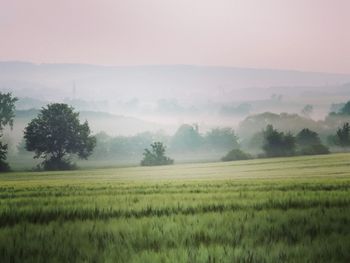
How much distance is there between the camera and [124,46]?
11523 millimetres

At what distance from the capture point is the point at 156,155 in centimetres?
1207

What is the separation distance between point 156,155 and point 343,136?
5.00 meters

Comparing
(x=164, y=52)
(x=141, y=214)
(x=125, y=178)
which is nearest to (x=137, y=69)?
(x=164, y=52)

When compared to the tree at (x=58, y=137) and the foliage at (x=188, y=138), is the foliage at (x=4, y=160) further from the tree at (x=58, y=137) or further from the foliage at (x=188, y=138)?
the foliage at (x=188, y=138)

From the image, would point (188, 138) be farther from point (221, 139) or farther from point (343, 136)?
point (343, 136)

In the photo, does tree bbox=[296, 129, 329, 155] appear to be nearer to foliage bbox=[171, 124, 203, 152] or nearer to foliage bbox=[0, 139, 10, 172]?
foliage bbox=[171, 124, 203, 152]

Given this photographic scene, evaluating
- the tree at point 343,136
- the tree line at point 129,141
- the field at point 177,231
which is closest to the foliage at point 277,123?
the tree line at point 129,141

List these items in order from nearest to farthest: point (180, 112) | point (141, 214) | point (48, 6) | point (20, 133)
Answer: point (141, 214) → point (48, 6) → point (20, 133) → point (180, 112)

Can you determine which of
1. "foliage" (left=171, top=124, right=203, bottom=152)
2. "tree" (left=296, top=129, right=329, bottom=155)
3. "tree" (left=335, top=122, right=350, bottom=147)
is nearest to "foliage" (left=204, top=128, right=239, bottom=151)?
"foliage" (left=171, top=124, right=203, bottom=152)

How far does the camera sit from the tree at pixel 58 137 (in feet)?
38.1

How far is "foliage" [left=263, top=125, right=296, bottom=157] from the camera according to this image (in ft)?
44.2

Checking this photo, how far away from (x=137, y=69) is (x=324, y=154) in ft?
17.5

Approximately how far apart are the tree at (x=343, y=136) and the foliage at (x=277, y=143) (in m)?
1.13

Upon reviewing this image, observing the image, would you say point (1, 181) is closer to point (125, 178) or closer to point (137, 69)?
point (125, 178)
